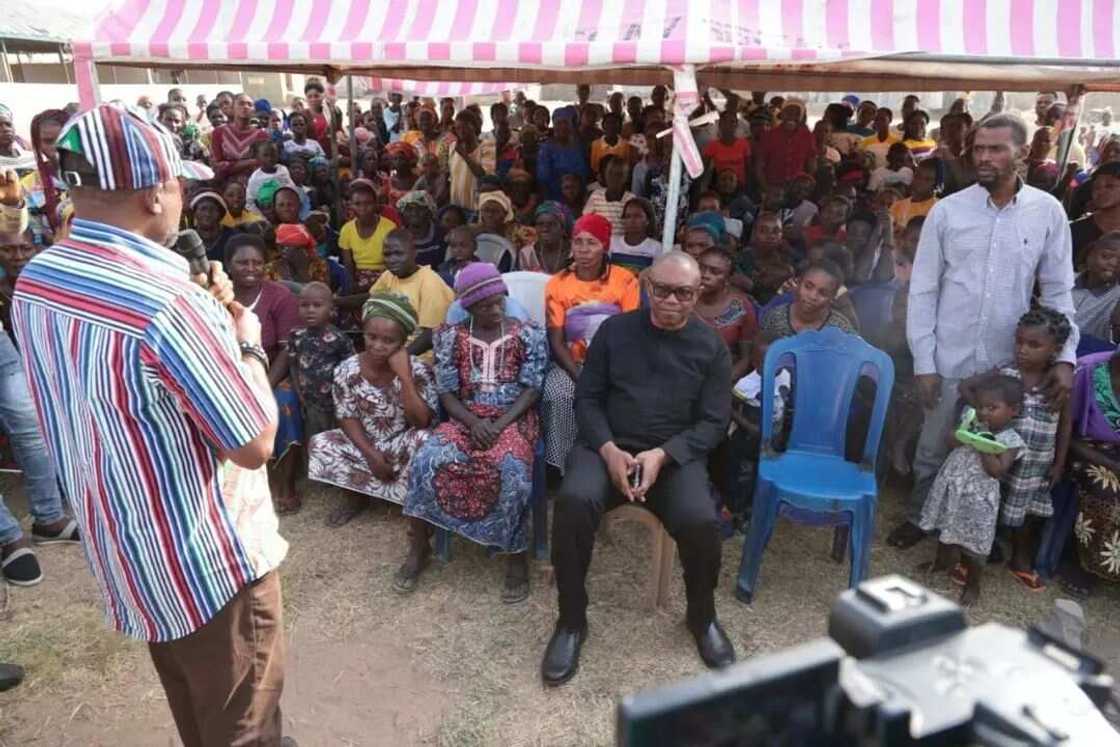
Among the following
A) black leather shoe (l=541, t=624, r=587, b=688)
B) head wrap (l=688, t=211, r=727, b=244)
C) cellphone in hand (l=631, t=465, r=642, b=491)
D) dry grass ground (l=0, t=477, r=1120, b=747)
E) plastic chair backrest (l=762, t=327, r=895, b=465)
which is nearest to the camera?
dry grass ground (l=0, t=477, r=1120, b=747)

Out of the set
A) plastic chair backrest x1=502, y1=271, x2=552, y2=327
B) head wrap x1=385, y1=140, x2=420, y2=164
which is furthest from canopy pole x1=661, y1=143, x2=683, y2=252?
head wrap x1=385, y1=140, x2=420, y2=164

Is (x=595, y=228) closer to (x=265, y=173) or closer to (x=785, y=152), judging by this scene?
(x=265, y=173)

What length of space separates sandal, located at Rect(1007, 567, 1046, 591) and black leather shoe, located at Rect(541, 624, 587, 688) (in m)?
2.09

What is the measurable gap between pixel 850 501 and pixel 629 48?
7.37ft

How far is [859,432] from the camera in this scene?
3.86 metres

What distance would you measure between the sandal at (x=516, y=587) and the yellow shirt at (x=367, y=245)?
2.91 meters

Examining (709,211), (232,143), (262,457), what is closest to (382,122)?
(232,143)

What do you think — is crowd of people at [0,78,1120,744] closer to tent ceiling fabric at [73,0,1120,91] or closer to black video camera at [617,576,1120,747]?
tent ceiling fabric at [73,0,1120,91]

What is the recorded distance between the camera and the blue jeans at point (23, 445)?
338 cm

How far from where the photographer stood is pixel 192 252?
1718mm

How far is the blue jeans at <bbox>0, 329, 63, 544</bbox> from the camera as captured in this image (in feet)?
11.1

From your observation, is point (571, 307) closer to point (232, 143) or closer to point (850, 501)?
point (850, 501)

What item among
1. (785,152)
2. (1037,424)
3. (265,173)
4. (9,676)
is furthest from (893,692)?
(785,152)

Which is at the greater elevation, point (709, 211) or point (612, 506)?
point (709, 211)
